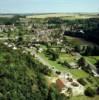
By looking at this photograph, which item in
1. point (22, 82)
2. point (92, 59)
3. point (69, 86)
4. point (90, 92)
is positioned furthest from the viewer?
point (92, 59)

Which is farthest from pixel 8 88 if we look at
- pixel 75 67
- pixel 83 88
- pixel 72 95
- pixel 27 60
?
pixel 75 67

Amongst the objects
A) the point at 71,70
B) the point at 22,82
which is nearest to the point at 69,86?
the point at 22,82

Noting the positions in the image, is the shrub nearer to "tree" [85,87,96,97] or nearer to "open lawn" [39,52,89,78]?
"tree" [85,87,96,97]

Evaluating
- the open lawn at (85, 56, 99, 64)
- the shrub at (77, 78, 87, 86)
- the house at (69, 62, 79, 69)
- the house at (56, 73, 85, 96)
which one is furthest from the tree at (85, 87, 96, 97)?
the open lawn at (85, 56, 99, 64)

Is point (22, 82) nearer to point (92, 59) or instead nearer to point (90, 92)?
point (90, 92)

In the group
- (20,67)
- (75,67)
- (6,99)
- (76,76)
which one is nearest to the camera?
(6,99)

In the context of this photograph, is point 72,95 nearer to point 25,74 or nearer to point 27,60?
point 25,74

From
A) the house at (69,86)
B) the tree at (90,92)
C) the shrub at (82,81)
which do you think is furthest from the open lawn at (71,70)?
the tree at (90,92)

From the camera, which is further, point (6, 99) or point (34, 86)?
point (34, 86)

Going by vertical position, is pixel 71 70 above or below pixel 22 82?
below
